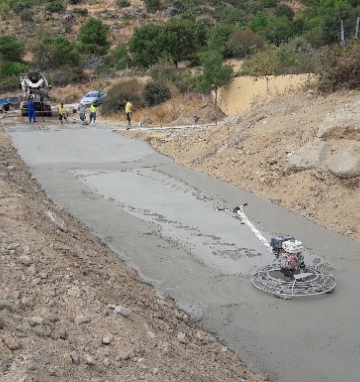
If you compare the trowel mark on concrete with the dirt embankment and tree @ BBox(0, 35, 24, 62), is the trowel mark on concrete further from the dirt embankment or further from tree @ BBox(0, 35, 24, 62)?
tree @ BBox(0, 35, 24, 62)

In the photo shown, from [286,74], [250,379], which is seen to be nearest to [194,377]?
[250,379]

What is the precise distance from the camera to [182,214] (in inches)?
549

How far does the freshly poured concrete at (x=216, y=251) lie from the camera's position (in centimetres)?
771

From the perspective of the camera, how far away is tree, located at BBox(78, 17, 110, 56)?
57.7 m

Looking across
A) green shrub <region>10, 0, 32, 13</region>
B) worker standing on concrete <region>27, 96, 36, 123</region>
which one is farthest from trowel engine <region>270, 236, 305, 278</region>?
green shrub <region>10, 0, 32, 13</region>

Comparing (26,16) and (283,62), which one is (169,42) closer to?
(283,62)

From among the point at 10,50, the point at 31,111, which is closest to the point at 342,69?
the point at 31,111

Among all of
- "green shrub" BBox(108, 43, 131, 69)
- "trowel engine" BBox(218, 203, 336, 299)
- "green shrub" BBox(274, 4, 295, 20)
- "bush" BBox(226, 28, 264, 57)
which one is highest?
"green shrub" BBox(274, 4, 295, 20)

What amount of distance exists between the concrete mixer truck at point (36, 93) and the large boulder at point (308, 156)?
2150 cm

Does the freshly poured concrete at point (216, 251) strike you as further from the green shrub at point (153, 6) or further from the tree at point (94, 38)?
the green shrub at point (153, 6)

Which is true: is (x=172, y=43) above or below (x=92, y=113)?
above

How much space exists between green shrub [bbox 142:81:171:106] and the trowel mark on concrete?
50.6ft

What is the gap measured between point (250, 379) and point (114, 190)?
10.0 metres

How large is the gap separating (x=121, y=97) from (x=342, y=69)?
18.9m
